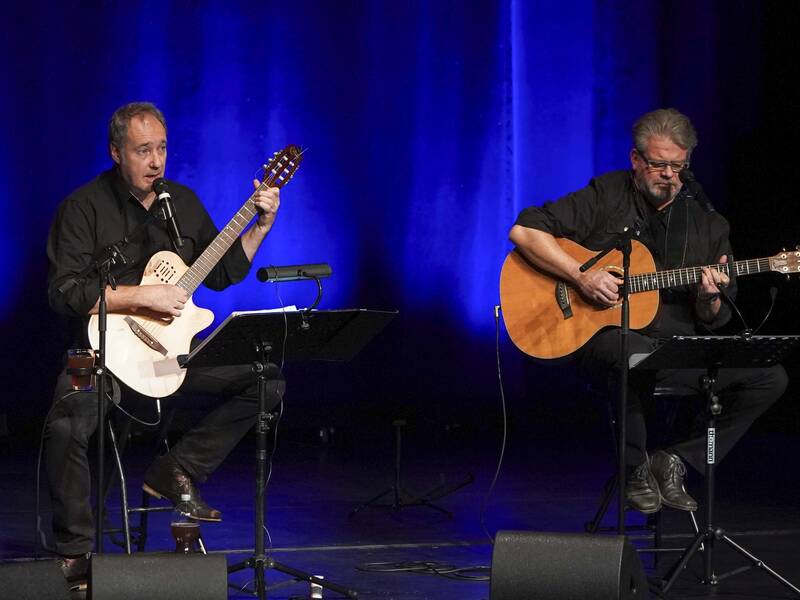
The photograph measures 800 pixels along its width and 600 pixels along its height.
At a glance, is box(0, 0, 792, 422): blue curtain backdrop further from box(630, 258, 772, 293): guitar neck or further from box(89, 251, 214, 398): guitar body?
box(630, 258, 772, 293): guitar neck

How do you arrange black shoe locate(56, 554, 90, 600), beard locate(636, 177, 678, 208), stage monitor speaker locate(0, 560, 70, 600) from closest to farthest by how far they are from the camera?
stage monitor speaker locate(0, 560, 70, 600) < black shoe locate(56, 554, 90, 600) < beard locate(636, 177, 678, 208)

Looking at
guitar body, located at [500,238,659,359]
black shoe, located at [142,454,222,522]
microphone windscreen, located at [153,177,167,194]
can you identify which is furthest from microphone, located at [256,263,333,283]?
guitar body, located at [500,238,659,359]

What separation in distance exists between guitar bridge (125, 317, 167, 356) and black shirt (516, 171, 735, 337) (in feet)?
5.31

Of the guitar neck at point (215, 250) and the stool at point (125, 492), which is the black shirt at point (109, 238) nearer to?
the guitar neck at point (215, 250)

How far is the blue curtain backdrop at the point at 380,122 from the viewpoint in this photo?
28.2 feet

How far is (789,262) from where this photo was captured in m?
5.20

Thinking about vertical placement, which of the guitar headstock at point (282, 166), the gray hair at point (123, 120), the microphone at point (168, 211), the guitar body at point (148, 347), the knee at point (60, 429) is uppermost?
the gray hair at point (123, 120)

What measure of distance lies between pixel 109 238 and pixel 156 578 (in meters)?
1.86

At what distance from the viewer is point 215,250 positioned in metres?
4.95

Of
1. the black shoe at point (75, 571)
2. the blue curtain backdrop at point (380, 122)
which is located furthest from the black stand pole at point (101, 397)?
the blue curtain backdrop at point (380, 122)

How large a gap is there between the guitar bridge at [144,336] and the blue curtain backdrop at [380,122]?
405cm

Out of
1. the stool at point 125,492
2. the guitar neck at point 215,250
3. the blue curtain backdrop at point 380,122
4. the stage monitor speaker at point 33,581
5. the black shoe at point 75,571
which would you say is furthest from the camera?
the blue curtain backdrop at point 380,122

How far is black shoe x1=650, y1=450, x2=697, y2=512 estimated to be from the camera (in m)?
5.05

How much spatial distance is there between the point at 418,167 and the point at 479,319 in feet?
3.99
